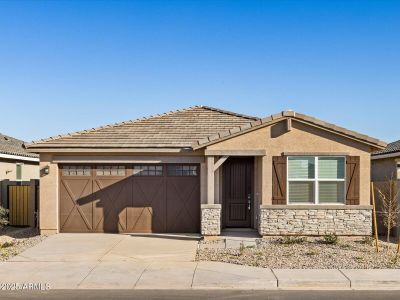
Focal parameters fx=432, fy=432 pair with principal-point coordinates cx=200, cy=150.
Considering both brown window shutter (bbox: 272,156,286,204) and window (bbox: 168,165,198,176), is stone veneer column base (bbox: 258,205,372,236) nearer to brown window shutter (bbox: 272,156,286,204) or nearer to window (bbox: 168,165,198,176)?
brown window shutter (bbox: 272,156,286,204)

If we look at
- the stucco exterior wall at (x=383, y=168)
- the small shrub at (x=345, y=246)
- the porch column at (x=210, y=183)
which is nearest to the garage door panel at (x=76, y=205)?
the porch column at (x=210, y=183)

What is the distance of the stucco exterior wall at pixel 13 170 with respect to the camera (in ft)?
65.8

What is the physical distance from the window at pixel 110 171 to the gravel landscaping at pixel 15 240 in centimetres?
286

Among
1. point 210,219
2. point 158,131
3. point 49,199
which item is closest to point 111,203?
point 49,199

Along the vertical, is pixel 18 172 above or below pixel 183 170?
below

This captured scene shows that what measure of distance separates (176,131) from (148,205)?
3.02 meters

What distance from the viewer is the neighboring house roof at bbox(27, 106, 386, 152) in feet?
45.2

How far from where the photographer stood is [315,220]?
44.9 feet

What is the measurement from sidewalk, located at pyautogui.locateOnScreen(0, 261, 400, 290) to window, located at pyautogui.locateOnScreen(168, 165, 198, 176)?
4896 mm

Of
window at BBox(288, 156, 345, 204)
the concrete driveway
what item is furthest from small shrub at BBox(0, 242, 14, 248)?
window at BBox(288, 156, 345, 204)

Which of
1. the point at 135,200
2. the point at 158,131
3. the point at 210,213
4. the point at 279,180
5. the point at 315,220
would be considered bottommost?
the point at 315,220

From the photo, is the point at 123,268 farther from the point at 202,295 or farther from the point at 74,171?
the point at 74,171

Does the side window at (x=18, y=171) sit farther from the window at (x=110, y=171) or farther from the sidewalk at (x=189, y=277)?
the sidewalk at (x=189, y=277)

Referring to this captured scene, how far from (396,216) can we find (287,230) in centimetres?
353
